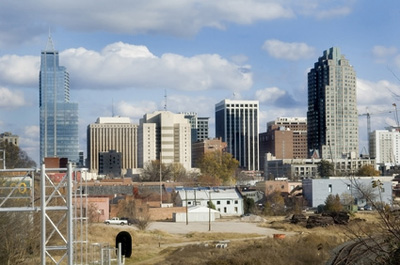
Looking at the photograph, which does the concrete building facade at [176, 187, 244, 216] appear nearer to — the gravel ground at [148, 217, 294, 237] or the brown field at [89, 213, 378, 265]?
the gravel ground at [148, 217, 294, 237]

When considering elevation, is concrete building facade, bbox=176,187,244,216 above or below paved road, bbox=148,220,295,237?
above

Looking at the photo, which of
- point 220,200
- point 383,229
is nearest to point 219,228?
point 220,200

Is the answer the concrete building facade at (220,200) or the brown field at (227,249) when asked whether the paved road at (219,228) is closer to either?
the brown field at (227,249)

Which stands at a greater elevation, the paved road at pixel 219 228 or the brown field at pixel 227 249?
the brown field at pixel 227 249

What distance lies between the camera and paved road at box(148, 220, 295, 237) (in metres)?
69.3

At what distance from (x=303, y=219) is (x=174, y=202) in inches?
1094

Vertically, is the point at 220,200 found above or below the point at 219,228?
above

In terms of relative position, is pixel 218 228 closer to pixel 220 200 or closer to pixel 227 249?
pixel 220 200

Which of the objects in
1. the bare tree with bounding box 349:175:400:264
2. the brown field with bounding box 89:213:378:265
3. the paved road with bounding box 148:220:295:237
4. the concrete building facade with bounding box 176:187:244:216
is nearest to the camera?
the bare tree with bounding box 349:175:400:264

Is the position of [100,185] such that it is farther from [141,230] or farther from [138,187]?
[141,230]

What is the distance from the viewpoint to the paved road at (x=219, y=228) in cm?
6931

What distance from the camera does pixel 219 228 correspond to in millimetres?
73812

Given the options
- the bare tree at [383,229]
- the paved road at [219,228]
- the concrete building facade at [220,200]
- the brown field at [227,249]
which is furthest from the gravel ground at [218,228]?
the bare tree at [383,229]

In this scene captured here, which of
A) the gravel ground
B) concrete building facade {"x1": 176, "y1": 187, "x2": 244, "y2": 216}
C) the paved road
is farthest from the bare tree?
concrete building facade {"x1": 176, "y1": 187, "x2": 244, "y2": 216}
